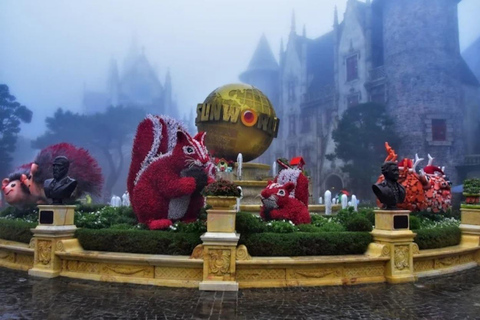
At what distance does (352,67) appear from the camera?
42.7m

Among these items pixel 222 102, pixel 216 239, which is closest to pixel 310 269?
pixel 216 239

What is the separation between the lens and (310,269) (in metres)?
7.38

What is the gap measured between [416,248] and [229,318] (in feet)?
16.2

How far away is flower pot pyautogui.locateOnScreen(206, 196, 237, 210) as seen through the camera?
729 cm

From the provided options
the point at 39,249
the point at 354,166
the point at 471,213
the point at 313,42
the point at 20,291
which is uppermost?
the point at 313,42

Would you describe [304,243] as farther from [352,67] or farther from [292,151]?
[292,151]

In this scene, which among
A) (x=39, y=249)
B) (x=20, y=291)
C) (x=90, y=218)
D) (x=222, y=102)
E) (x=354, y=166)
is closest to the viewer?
(x=20, y=291)

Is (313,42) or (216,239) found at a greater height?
(313,42)

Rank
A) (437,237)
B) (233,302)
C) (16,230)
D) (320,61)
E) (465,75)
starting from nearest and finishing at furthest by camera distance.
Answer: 1. (233,302)
2. (437,237)
3. (16,230)
4. (465,75)
5. (320,61)

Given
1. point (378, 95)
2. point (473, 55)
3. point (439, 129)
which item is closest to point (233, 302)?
point (439, 129)

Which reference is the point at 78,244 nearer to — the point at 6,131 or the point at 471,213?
the point at 471,213

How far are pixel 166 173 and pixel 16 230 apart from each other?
4.00m

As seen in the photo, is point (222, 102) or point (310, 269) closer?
point (310, 269)

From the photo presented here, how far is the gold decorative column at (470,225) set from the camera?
1002cm
